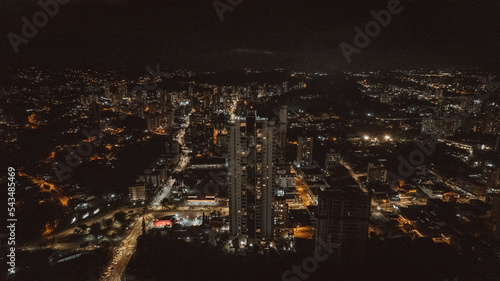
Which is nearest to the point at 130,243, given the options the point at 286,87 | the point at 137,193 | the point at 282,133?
the point at 137,193

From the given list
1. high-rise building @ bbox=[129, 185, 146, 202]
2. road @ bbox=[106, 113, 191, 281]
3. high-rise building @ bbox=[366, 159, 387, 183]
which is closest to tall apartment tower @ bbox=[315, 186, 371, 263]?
road @ bbox=[106, 113, 191, 281]

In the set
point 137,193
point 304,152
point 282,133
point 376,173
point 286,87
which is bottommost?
point 137,193

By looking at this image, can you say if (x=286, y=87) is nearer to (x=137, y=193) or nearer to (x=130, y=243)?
(x=137, y=193)

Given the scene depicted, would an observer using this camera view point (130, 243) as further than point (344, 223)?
Yes

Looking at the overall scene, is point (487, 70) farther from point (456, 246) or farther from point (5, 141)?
point (5, 141)

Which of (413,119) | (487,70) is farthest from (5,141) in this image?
(487,70)

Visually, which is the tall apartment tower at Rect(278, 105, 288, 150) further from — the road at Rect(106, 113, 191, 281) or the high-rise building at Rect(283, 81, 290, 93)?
the high-rise building at Rect(283, 81, 290, 93)
